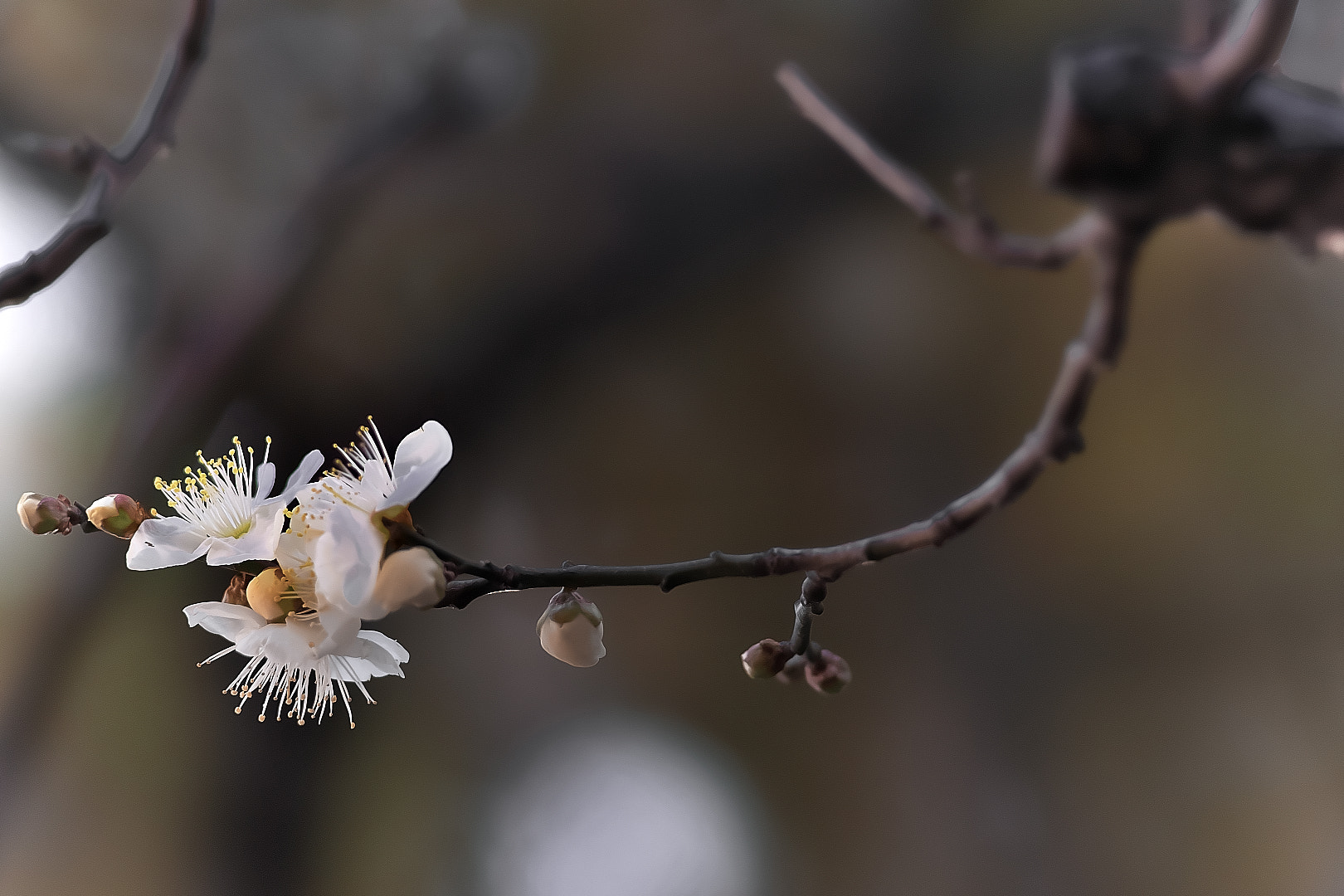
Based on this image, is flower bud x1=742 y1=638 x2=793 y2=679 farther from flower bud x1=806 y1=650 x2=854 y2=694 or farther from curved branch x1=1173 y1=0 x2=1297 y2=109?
curved branch x1=1173 y1=0 x2=1297 y2=109

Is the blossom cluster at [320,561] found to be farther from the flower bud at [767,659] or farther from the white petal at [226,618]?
the flower bud at [767,659]

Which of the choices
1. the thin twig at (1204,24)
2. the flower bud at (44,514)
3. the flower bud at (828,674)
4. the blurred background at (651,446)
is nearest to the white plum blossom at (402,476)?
the flower bud at (44,514)

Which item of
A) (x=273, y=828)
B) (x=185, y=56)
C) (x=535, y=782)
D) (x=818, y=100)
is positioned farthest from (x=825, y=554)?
(x=273, y=828)

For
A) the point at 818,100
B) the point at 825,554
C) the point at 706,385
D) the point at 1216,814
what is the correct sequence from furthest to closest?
the point at 706,385 < the point at 1216,814 < the point at 818,100 < the point at 825,554

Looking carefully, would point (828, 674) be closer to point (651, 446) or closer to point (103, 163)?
point (103, 163)

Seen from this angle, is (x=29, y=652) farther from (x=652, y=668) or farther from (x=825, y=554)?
(x=825, y=554)
